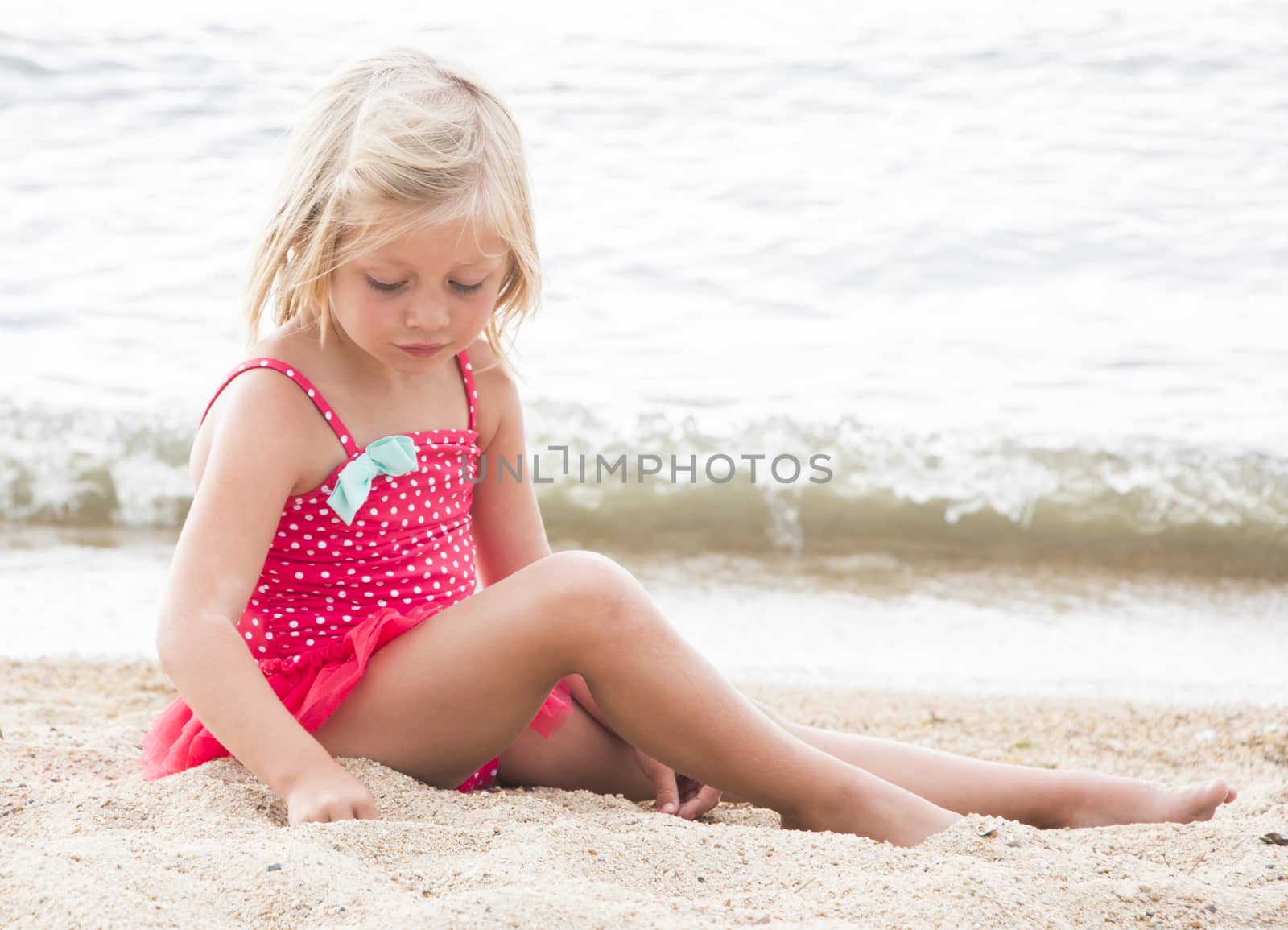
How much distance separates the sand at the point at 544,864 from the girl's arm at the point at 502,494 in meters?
0.44

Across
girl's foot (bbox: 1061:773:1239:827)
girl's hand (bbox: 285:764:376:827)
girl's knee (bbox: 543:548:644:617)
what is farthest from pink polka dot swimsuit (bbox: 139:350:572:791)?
girl's foot (bbox: 1061:773:1239:827)

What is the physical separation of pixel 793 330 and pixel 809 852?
5053 millimetres

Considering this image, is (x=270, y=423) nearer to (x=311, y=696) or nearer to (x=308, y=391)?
(x=308, y=391)

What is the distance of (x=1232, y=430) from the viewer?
537 centimetres

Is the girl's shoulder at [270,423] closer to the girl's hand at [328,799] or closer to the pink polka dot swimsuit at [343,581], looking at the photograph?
the pink polka dot swimsuit at [343,581]

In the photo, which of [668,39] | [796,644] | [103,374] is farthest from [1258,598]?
[668,39]

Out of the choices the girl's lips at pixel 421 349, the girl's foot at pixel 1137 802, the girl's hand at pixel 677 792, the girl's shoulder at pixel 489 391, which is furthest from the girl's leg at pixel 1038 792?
the girl's lips at pixel 421 349

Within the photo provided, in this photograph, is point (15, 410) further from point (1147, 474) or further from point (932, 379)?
point (1147, 474)

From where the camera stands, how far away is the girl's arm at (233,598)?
6.30 ft

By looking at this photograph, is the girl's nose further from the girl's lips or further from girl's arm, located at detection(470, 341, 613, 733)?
girl's arm, located at detection(470, 341, 613, 733)

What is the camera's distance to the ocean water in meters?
4.96

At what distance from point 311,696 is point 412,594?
0.26 meters

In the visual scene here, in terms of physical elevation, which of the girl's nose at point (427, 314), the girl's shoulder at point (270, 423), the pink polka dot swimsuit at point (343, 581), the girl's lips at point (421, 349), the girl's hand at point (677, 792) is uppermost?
the girl's nose at point (427, 314)

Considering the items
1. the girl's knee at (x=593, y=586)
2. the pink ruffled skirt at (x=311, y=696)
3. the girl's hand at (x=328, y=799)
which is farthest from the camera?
the pink ruffled skirt at (x=311, y=696)
